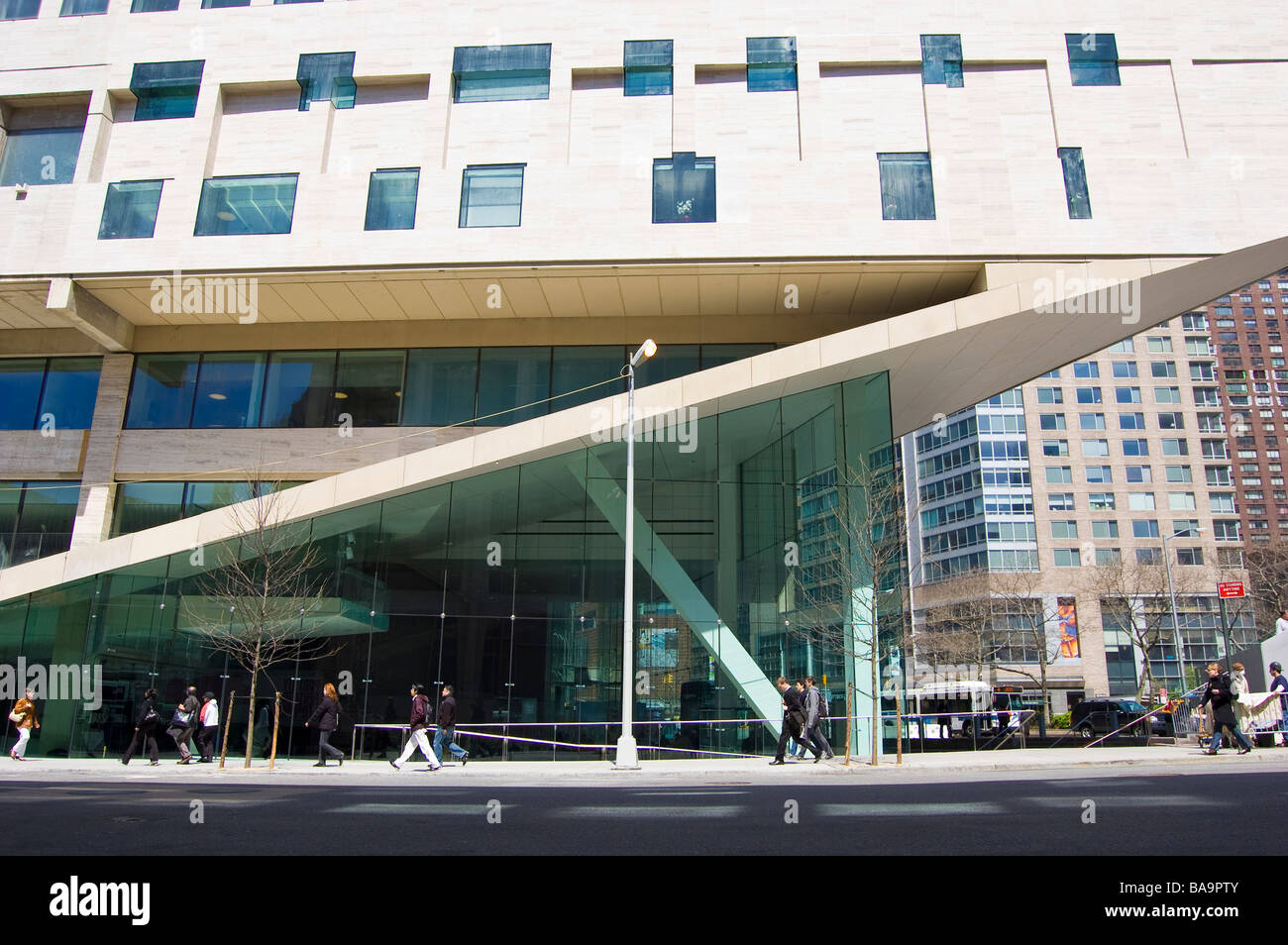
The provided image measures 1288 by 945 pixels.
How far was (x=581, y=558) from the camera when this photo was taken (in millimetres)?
21688

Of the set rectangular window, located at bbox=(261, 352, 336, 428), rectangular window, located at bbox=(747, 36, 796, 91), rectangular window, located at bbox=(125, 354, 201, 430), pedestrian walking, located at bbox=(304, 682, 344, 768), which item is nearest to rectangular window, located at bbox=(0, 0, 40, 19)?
rectangular window, located at bbox=(125, 354, 201, 430)

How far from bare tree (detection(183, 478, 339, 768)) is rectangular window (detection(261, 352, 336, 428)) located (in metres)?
6.55

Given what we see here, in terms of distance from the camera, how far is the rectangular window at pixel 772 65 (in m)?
26.1

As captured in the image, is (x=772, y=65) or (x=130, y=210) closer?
(x=772, y=65)

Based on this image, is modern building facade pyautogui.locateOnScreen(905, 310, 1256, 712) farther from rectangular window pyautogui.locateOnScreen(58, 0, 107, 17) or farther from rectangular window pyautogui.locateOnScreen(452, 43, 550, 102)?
rectangular window pyautogui.locateOnScreen(58, 0, 107, 17)

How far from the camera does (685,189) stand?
82.1ft

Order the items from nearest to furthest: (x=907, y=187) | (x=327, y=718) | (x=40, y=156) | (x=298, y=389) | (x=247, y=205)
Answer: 1. (x=327, y=718)
2. (x=907, y=187)
3. (x=247, y=205)
4. (x=298, y=389)
5. (x=40, y=156)

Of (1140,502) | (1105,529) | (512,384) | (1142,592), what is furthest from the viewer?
Answer: (1140,502)

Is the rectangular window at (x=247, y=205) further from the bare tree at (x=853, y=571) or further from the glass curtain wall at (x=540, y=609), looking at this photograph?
the bare tree at (x=853, y=571)

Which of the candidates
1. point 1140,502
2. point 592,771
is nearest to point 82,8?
point 592,771

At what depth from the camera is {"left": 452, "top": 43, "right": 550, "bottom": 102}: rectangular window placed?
26.5 metres

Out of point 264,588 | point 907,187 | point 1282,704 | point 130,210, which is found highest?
point 130,210

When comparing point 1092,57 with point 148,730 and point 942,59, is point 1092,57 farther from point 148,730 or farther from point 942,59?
point 148,730

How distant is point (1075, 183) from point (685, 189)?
1062 cm
